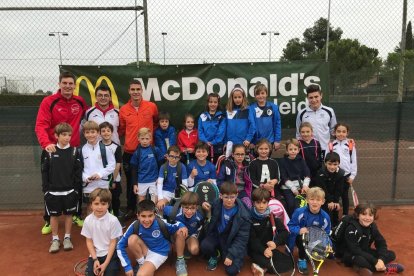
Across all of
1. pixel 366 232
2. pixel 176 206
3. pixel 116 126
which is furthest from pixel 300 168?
pixel 116 126

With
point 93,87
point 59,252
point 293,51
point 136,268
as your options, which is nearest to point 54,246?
point 59,252

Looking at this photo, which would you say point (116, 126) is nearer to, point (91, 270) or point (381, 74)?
point (91, 270)

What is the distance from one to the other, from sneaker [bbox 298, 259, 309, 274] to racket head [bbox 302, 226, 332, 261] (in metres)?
0.13

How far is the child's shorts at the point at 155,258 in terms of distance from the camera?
12.2 ft

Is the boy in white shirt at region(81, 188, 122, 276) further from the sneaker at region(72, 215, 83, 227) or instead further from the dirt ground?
the sneaker at region(72, 215, 83, 227)

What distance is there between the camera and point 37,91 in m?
7.02

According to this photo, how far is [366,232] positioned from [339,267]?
512 mm

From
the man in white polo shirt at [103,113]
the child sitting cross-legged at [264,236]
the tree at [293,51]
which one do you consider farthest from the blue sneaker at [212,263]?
the tree at [293,51]

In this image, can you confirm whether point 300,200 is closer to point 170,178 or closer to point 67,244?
point 170,178

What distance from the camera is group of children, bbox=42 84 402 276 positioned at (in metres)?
3.78

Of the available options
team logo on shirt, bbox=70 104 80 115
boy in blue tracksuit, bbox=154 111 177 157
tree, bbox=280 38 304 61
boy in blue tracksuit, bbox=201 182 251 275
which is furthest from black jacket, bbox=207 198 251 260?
tree, bbox=280 38 304 61

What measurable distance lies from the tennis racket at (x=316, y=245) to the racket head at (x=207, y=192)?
4.01 feet

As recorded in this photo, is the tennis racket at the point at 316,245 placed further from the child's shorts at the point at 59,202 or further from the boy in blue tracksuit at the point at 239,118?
the child's shorts at the point at 59,202

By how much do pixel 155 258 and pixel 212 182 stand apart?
4.23 ft
